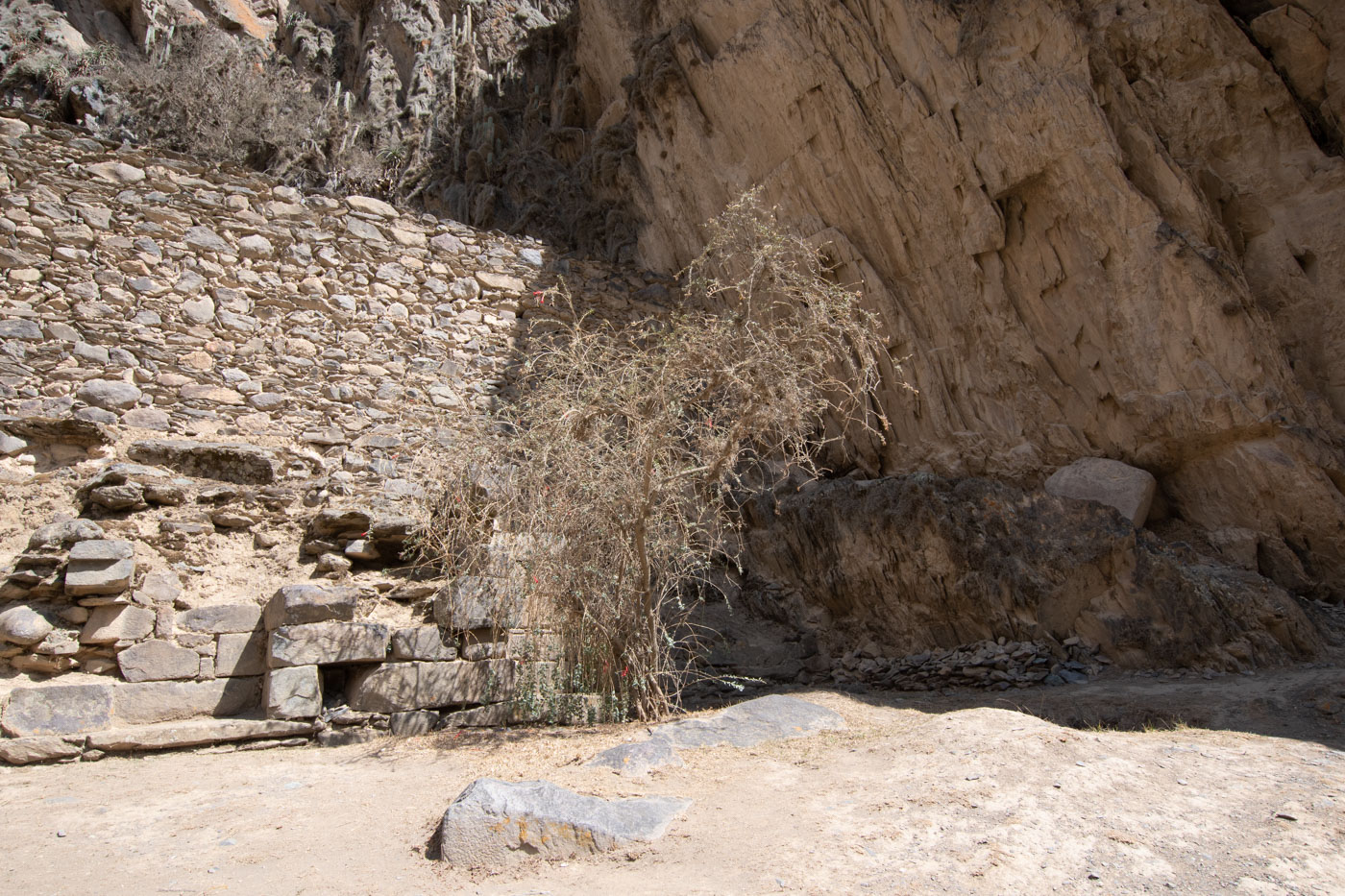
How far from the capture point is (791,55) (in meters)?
7.70

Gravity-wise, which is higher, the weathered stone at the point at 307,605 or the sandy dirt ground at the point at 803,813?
the weathered stone at the point at 307,605

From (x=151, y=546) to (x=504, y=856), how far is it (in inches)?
136

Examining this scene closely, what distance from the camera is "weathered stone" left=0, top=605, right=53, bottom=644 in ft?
13.9

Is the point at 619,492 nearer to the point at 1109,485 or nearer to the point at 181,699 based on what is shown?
the point at 181,699

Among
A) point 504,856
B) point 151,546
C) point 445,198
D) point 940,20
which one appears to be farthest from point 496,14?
point 504,856

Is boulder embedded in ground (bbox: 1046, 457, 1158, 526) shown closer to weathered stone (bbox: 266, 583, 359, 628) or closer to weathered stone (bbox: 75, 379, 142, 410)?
weathered stone (bbox: 266, 583, 359, 628)

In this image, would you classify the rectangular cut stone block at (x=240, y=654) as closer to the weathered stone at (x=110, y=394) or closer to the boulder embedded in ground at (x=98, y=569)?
the boulder embedded in ground at (x=98, y=569)

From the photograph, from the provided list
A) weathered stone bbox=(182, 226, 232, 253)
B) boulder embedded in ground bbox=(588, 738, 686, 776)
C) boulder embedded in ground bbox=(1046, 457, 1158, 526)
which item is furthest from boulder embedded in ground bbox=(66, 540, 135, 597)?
boulder embedded in ground bbox=(1046, 457, 1158, 526)

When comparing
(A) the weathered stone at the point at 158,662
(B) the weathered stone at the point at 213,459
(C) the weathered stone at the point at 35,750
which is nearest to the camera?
(C) the weathered stone at the point at 35,750

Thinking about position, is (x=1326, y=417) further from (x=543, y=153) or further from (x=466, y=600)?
(x=543, y=153)

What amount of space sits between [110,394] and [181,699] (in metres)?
2.76

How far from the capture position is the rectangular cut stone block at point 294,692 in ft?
14.7

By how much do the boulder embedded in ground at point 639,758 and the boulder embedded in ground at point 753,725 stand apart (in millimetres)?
127

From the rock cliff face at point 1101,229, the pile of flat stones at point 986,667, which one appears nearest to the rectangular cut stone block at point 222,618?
the pile of flat stones at point 986,667
